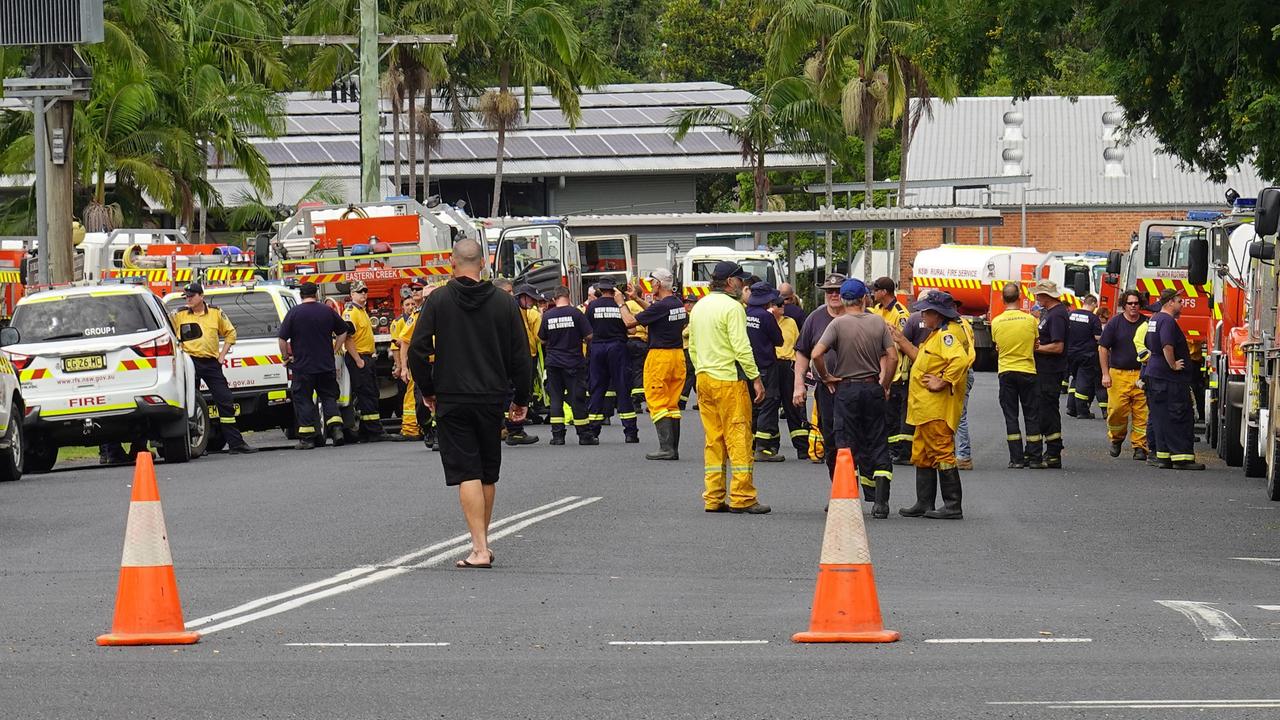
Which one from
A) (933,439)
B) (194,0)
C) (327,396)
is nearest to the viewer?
(933,439)

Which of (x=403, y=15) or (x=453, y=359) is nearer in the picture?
(x=453, y=359)

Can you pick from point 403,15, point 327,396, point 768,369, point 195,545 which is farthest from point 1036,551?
point 403,15

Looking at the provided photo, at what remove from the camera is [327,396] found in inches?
881

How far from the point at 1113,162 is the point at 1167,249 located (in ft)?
115

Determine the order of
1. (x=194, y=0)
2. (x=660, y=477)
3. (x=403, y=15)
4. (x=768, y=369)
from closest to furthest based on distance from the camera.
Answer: (x=660, y=477)
(x=768, y=369)
(x=403, y=15)
(x=194, y=0)

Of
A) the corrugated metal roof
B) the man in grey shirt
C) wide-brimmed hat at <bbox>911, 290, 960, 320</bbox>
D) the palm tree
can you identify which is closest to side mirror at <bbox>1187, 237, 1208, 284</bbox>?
wide-brimmed hat at <bbox>911, 290, 960, 320</bbox>

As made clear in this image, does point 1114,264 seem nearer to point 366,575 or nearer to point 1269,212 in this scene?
point 1269,212

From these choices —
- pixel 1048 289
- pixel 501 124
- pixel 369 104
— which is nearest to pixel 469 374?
pixel 1048 289

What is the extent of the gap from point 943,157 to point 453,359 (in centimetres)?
5406

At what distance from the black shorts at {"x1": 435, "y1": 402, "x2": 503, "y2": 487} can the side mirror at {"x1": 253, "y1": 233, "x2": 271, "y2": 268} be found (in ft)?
54.5

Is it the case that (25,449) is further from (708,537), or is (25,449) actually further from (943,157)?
(943,157)

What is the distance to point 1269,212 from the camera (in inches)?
625

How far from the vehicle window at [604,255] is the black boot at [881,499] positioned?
30532mm

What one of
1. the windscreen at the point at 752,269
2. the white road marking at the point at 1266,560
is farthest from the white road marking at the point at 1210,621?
the windscreen at the point at 752,269
